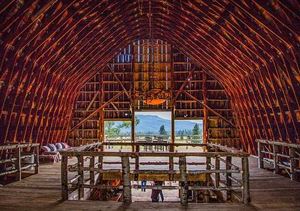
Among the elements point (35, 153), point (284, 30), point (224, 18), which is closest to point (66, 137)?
point (35, 153)

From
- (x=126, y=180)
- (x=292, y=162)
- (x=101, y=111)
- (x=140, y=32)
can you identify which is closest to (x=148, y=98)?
(x=140, y=32)

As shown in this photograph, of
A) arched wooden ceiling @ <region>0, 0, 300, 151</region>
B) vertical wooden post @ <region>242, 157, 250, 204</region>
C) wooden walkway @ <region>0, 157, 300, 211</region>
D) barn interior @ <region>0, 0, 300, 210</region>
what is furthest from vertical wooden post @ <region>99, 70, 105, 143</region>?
vertical wooden post @ <region>242, 157, 250, 204</region>

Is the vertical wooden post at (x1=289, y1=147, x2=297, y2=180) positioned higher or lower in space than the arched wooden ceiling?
lower

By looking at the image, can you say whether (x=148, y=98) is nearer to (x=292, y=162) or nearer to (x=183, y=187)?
(x=292, y=162)

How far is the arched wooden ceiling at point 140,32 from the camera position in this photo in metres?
8.37

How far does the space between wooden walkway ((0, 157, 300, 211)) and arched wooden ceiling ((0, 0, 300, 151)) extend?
122 inches

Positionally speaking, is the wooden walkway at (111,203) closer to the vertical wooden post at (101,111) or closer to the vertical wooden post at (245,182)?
the vertical wooden post at (245,182)

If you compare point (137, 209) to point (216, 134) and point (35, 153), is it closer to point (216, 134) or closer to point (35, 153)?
point (35, 153)

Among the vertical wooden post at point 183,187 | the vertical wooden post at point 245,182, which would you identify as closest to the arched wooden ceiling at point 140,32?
the vertical wooden post at point 245,182

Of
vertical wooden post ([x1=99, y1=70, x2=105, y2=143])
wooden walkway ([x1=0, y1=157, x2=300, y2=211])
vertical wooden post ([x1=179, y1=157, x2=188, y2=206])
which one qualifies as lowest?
wooden walkway ([x1=0, y1=157, x2=300, y2=211])

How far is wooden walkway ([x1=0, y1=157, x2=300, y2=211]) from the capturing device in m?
5.33

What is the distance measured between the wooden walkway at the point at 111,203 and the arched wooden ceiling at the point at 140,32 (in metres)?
3.11

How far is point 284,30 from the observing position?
8.13 meters

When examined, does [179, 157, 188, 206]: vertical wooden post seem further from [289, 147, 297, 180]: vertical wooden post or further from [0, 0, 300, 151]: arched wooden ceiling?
[0, 0, 300, 151]: arched wooden ceiling
